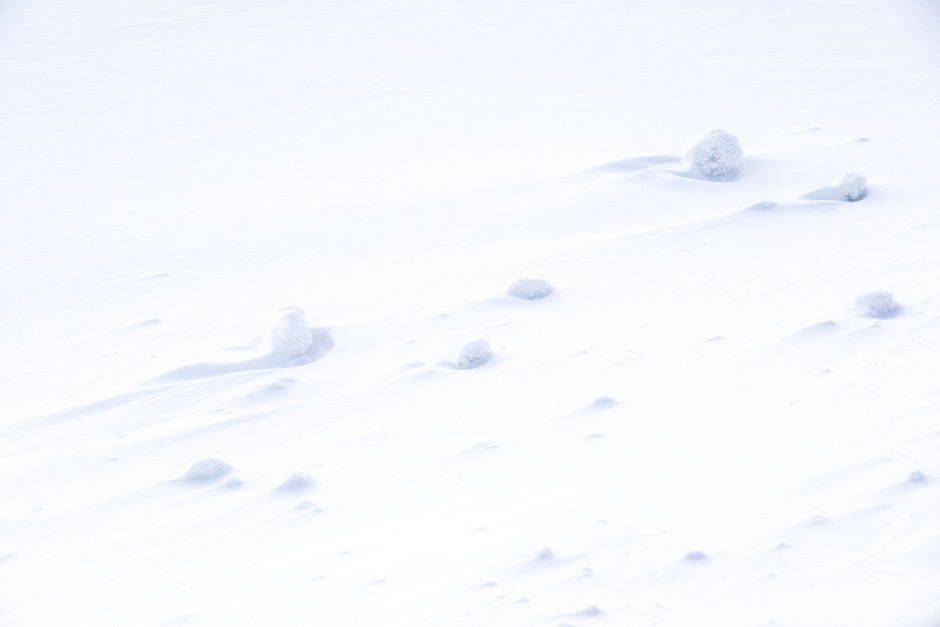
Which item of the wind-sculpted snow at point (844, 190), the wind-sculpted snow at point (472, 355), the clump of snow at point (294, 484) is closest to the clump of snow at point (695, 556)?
the clump of snow at point (294, 484)

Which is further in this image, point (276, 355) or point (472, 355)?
point (276, 355)

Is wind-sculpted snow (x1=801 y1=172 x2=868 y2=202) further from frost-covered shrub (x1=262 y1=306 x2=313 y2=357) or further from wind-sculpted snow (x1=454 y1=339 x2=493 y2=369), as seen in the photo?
frost-covered shrub (x1=262 y1=306 x2=313 y2=357)

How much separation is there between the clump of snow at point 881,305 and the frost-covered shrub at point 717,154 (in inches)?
75.8

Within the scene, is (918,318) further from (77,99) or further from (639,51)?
(77,99)

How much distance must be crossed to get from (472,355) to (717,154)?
2.47 metres

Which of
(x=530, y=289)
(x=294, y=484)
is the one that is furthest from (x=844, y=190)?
(x=294, y=484)

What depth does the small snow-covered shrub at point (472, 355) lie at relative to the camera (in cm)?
343

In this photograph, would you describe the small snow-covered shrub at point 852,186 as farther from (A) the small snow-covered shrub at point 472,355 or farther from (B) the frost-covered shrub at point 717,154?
(A) the small snow-covered shrub at point 472,355

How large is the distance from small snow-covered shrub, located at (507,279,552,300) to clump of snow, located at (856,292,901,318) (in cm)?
139

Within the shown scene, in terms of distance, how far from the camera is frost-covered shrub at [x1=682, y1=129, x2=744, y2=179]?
5.06 m

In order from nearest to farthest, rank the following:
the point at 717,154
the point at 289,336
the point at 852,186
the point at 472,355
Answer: the point at 472,355 < the point at 289,336 < the point at 852,186 < the point at 717,154

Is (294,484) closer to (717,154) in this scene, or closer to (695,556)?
(695,556)

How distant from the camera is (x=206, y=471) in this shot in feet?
9.39

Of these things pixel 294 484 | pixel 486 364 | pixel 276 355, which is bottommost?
pixel 294 484
